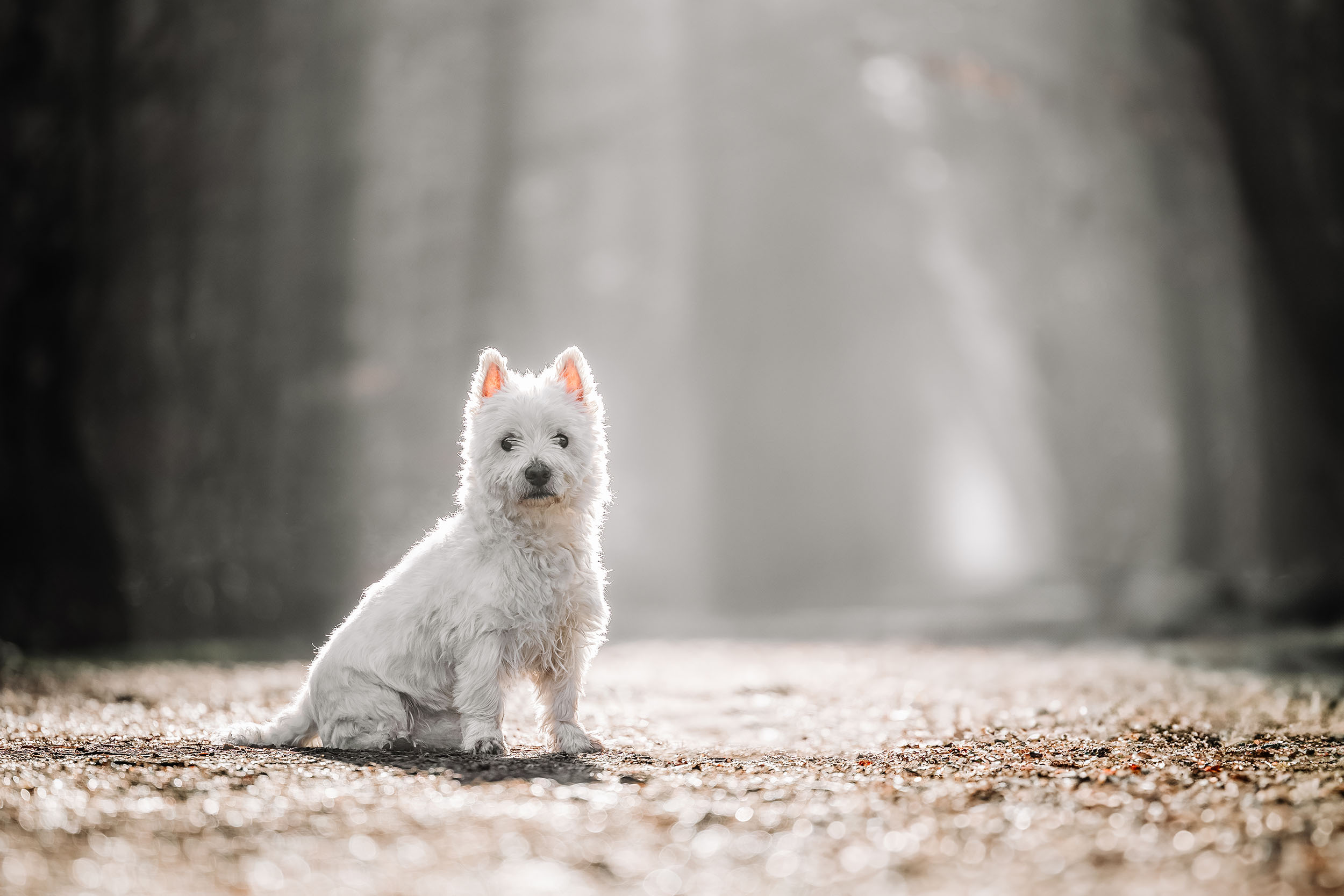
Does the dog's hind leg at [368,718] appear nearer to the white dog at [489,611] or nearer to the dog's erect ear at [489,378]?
the white dog at [489,611]

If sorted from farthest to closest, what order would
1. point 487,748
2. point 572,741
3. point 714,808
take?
point 572,741 → point 487,748 → point 714,808

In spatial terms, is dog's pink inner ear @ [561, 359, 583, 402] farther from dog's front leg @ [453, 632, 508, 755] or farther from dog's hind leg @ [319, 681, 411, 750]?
dog's hind leg @ [319, 681, 411, 750]

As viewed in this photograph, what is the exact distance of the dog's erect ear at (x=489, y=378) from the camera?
509 centimetres

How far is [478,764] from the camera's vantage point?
442 centimetres

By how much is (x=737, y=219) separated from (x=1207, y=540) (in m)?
24.4

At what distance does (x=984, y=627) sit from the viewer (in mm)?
16094

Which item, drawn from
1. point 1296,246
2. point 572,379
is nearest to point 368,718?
point 572,379

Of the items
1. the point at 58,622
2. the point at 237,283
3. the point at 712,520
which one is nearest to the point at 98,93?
the point at 237,283

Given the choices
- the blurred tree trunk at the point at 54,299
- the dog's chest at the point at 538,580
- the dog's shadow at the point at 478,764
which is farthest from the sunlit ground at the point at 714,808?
the blurred tree trunk at the point at 54,299

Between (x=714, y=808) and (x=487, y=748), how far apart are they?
1.35m

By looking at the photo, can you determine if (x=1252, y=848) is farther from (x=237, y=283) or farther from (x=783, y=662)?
(x=237, y=283)

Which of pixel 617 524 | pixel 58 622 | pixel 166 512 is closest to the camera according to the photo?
pixel 58 622

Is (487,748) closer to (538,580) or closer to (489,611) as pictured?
(489,611)

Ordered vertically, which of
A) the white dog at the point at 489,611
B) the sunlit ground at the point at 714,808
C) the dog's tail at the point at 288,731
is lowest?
the sunlit ground at the point at 714,808
